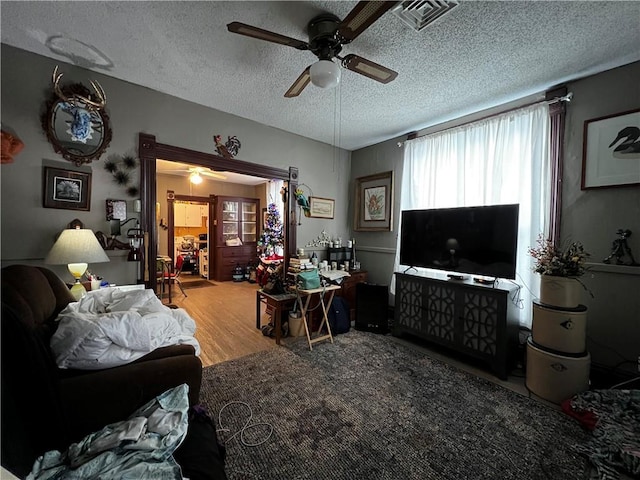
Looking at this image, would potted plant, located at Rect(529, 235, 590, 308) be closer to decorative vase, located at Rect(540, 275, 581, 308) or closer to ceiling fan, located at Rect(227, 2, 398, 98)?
decorative vase, located at Rect(540, 275, 581, 308)

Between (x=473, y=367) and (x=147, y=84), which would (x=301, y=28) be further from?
(x=473, y=367)

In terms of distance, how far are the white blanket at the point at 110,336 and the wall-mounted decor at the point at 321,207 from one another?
104 inches

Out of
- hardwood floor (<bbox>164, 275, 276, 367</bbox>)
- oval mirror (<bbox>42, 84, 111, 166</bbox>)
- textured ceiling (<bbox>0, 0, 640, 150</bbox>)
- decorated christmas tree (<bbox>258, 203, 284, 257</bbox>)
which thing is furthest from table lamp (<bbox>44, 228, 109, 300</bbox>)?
decorated christmas tree (<bbox>258, 203, 284, 257</bbox>)

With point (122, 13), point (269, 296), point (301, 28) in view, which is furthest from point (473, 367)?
point (122, 13)

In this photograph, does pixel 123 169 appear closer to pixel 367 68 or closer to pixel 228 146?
pixel 228 146

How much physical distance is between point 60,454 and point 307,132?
3.72 metres

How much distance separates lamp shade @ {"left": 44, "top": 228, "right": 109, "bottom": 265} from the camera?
1997 mm

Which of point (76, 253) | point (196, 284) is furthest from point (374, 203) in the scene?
point (196, 284)

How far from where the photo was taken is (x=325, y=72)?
169 cm

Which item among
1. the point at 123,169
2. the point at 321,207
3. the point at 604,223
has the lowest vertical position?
the point at 604,223

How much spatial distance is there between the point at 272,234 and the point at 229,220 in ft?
4.98

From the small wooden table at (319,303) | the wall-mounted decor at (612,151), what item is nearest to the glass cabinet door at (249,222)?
the small wooden table at (319,303)

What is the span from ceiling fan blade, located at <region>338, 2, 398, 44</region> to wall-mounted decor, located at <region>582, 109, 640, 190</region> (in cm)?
215

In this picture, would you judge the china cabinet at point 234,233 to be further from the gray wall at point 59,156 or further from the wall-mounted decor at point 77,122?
the wall-mounted decor at point 77,122
